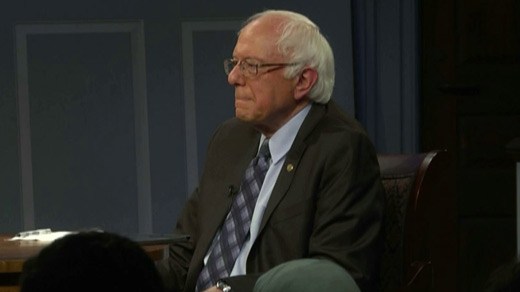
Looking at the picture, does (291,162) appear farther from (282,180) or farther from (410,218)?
(410,218)

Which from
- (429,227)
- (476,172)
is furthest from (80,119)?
(429,227)

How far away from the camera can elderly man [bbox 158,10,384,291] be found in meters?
2.74

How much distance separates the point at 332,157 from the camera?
9.17ft

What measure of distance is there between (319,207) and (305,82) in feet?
1.01

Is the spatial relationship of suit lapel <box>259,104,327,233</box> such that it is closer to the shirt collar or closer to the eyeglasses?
the shirt collar

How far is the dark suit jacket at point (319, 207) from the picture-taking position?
8.88 ft

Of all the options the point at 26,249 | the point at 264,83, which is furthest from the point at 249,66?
the point at 26,249

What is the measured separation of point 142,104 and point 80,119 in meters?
0.23

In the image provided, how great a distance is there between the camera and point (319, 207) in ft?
9.10

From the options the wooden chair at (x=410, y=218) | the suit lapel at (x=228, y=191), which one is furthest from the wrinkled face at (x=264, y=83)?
the wooden chair at (x=410, y=218)

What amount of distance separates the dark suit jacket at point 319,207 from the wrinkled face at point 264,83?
0.07 metres

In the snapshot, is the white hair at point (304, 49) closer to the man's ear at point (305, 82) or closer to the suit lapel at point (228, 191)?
the man's ear at point (305, 82)

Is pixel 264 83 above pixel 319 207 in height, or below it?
above

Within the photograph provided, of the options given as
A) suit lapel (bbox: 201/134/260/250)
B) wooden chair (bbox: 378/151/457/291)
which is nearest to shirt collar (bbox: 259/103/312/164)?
suit lapel (bbox: 201/134/260/250)
